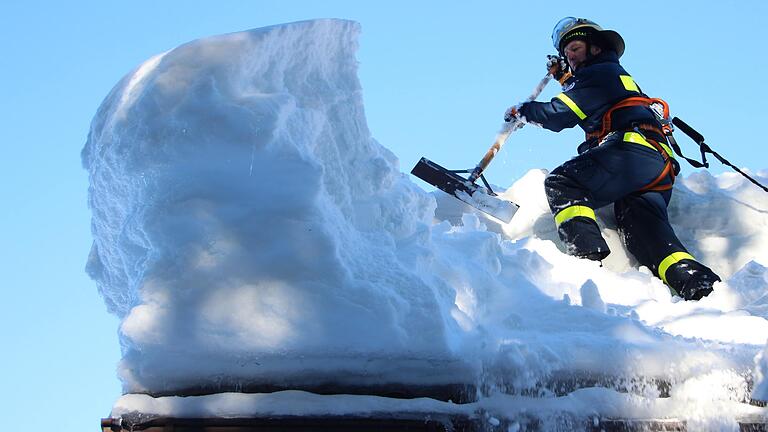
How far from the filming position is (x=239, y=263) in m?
2.46

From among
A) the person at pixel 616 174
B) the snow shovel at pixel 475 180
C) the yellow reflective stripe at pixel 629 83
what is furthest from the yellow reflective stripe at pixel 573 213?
the yellow reflective stripe at pixel 629 83

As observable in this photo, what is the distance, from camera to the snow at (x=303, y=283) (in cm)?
242

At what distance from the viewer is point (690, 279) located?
4.54 meters

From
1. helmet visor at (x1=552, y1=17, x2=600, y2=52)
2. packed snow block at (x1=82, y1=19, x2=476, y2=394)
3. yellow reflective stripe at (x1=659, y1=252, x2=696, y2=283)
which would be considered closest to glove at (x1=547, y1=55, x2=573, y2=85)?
helmet visor at (x1=552, y1=17, x2=600, y2=52)

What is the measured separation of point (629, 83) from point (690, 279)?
4.94 feet

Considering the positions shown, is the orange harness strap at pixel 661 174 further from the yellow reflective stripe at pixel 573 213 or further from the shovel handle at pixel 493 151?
the shovel handle at pixel 493 151

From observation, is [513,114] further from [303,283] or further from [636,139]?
[303,283]

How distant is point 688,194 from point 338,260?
390cm

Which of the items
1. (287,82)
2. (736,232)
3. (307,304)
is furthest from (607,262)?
(307,304)

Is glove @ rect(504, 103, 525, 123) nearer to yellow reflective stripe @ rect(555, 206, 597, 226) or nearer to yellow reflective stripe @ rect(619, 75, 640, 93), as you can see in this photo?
yellow reflective stripe @ rect(619, 75, 640, 93)

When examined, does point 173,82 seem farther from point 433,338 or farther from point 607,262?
point 607,262

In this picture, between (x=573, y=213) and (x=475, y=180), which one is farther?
(x=475, y=180)

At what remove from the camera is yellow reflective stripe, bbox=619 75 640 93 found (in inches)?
214

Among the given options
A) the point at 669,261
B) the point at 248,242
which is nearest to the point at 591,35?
the point at 669,261
